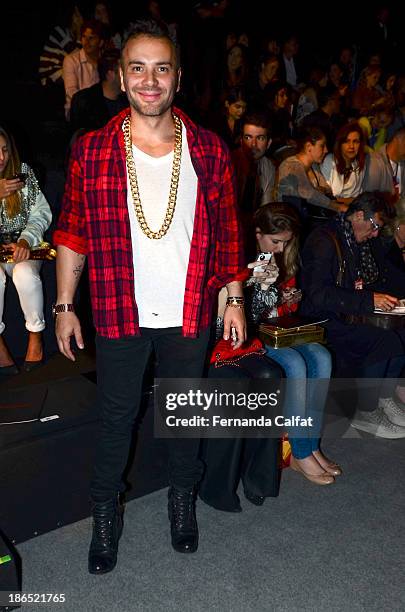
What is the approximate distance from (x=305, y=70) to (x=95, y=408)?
6.92 m

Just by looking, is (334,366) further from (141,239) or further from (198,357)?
(141,239)

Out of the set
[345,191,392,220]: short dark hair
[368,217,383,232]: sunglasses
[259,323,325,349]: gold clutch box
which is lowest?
[259,323,325,349]: gold clutch box

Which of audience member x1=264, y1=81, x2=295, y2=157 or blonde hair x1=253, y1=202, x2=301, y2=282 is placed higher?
audience member x1=264, y1=81, x2=295, y2=157

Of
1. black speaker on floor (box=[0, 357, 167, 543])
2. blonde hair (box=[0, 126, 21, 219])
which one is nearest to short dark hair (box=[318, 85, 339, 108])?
blonde hair (box=[0, 126, 21, 219])

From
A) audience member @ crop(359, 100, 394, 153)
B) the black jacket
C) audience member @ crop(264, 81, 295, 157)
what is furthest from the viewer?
audience member @ crop(359, 100, 394, 153)

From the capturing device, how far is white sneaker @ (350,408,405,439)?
125 inches

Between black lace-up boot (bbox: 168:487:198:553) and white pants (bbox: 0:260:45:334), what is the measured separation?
1.09 metres

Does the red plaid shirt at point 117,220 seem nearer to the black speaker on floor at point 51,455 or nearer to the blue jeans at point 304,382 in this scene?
the black speaker on floor at point 51,455

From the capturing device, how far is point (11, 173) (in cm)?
282

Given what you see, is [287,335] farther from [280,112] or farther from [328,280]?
[280,112]

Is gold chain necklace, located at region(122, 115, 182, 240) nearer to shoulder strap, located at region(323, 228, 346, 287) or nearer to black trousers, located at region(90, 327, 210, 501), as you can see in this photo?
black trousers, located at region(90, 327, 210, 501)

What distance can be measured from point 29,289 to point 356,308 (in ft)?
5.39

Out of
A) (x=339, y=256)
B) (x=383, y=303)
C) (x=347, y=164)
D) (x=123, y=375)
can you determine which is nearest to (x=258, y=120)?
(x=347, y=164)

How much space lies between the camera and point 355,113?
285 inches
